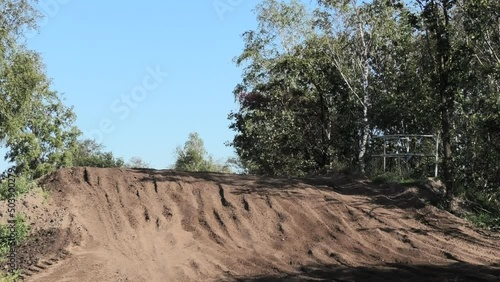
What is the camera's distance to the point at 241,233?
1172 cm

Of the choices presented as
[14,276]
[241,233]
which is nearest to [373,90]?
[241,233]

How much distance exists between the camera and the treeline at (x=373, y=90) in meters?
12.8

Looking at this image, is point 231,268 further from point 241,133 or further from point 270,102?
point 241,133

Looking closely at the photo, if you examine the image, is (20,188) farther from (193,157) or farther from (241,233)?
(193,157)

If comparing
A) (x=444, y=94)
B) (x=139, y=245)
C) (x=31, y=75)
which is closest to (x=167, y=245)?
(x=139, y=245)

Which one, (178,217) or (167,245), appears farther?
(178,217)

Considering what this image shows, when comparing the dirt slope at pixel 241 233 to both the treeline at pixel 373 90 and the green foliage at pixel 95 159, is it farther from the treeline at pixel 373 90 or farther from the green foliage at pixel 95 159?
the green foliage at pixel 95 159

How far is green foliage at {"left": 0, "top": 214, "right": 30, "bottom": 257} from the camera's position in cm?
1080

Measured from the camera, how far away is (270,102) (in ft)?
92.9

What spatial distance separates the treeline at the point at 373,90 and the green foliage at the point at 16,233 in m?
9.73

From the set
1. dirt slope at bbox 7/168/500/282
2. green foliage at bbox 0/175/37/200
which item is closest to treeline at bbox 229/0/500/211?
dirt slope at bbox 7/168/500/282

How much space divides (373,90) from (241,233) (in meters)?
13.5

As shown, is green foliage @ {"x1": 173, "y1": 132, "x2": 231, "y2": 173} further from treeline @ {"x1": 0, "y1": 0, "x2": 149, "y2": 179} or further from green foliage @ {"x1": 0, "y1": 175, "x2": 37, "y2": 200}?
green foliage @ {"x1": 0, "y1": 175, "x2": 37, "y2": 200}

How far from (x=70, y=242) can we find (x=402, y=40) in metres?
14.7
